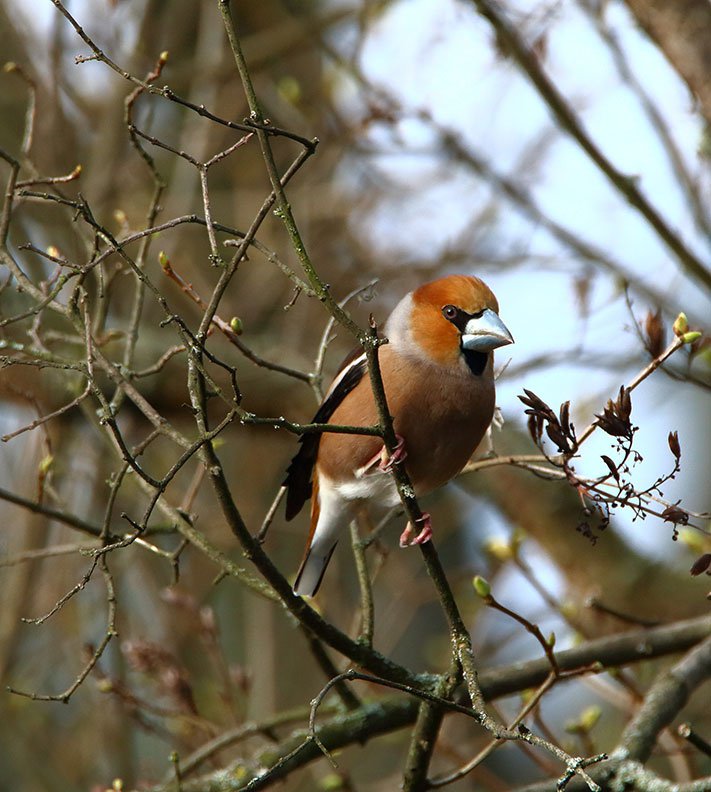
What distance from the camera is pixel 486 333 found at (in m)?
3.32

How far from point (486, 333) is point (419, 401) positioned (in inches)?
12.3

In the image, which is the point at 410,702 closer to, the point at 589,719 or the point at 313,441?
the point at 589,719

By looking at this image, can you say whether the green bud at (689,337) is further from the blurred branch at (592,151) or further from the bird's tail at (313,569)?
the bird's tail at (313,569)

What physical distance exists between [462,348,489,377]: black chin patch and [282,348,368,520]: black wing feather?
37 centimetres

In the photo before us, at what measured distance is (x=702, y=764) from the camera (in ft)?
20.2

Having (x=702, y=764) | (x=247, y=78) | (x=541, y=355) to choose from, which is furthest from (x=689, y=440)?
(x=247, y=78)

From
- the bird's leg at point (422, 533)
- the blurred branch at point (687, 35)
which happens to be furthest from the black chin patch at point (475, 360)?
the blurred branch at point (687, 35)

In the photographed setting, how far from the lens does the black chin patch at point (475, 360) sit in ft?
11.1

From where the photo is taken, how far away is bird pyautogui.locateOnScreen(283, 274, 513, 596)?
131 inches

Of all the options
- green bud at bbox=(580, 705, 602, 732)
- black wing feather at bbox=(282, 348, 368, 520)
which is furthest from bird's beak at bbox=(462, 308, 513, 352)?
green bud at bbox=(580, 705, 602, 732)

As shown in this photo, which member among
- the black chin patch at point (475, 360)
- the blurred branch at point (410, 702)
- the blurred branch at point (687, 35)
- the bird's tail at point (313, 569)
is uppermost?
the blurred branch at point (687, 35)

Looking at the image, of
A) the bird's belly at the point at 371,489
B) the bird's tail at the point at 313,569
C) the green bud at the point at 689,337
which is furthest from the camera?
the bird's tail at the point at 313,569

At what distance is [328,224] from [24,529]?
2959 millimetres

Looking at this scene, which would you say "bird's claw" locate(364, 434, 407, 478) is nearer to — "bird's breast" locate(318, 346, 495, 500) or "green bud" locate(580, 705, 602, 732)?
"bird's breast" locate(318, 346, 495, 500)
